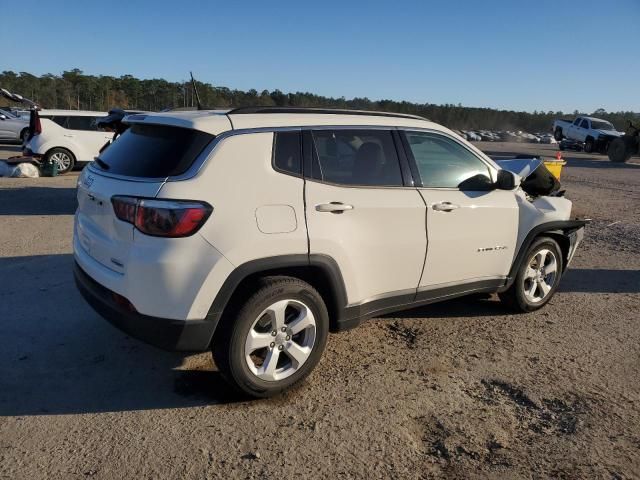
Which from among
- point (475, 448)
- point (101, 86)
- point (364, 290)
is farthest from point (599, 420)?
point (101, 86)

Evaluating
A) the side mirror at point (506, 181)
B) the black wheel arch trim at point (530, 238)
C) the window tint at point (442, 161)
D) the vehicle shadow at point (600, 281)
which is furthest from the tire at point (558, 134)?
the window tint at point (442, 161)

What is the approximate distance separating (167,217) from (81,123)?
12.1 metres

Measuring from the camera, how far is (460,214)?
160 inches

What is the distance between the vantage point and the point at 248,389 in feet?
10.6

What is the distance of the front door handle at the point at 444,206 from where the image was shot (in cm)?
392

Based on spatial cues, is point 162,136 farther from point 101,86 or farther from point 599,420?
point 101,86

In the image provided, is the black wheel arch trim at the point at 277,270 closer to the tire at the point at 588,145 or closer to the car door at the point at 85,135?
the car door at the point at 85,135

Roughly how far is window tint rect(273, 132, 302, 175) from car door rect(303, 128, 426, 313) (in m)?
0.07

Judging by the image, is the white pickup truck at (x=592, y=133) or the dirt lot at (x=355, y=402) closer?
the dirt lot at (x=355, y=402)

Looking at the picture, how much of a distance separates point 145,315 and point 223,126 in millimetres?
1195

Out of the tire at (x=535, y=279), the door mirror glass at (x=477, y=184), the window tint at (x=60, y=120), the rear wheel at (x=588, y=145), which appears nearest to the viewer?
the door mirror glass at (x=477, y=184)

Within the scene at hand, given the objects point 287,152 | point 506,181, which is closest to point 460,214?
point 506,181

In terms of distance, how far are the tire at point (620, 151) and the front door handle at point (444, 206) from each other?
26.8 metres

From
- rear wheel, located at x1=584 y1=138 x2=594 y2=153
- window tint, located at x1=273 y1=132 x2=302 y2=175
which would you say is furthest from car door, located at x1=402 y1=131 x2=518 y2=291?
rear wheel, located at x1=584 y1=138 x2=594 y2=153
